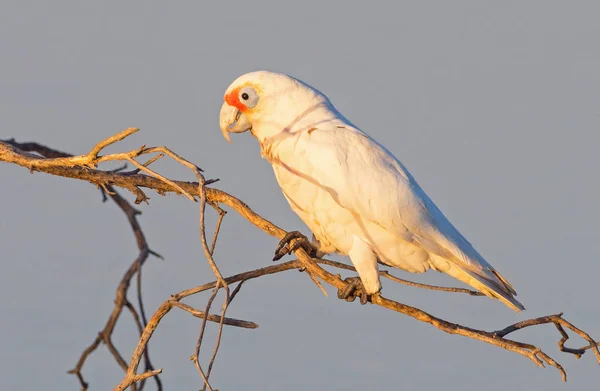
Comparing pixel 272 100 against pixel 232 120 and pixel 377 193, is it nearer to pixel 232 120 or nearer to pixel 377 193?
pixel 232 120

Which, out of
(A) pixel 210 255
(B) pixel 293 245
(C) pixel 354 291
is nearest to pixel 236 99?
(B) pixel 293 245

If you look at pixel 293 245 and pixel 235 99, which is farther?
pixel 235 99

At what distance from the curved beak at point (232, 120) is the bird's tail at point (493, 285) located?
61.0 inches

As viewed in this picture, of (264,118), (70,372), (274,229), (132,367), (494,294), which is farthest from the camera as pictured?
(70,372)

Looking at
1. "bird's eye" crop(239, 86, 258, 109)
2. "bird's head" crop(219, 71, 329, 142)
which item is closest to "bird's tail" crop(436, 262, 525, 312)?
"bird's head" crop(219, 71, 329, 142)

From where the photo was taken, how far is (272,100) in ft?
18.0

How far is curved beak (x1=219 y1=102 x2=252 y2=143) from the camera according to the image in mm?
5664

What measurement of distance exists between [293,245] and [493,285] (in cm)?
120

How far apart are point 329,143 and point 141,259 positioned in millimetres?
2453

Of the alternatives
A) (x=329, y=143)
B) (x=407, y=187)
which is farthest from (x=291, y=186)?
(x=407, y=187)

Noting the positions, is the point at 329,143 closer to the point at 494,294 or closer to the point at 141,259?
the point at 494,294

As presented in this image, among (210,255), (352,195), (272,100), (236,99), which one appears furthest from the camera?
(236,99)

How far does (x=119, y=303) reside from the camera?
7160 mm

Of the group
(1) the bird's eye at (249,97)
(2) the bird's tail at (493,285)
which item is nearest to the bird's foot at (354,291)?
(2) the bird's tail at (493,285)
